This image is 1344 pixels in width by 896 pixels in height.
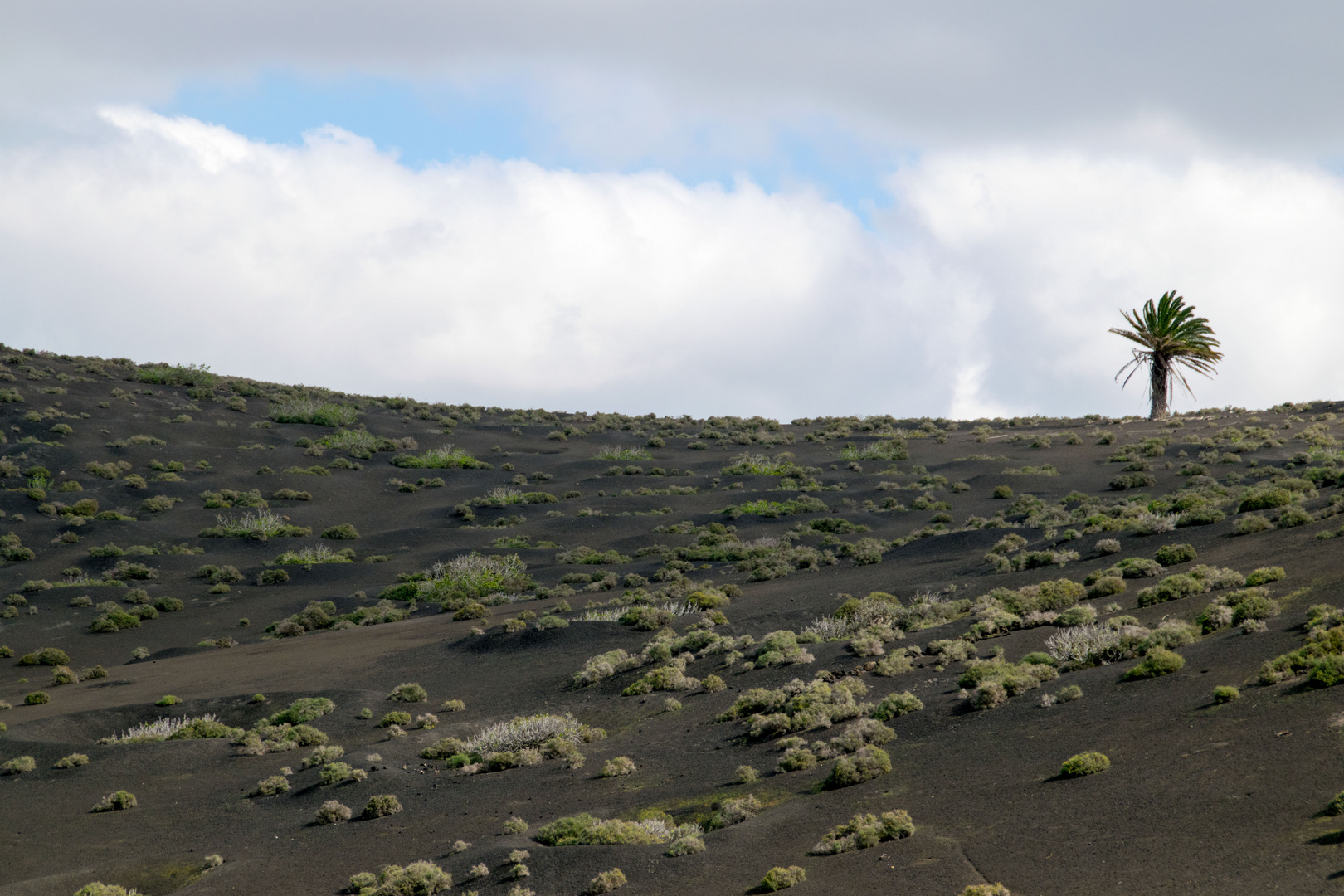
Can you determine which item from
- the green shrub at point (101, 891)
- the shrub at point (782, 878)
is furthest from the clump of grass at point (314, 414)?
the shrub at point (782, 878)

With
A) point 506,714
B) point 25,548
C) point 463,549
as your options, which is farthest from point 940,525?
point 25,548

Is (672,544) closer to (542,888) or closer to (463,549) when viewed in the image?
(463,549)

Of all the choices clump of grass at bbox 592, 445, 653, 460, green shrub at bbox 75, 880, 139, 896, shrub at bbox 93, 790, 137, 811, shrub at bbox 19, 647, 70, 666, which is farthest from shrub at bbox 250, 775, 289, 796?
clump of grass at bbox 592, 445, 653, 460

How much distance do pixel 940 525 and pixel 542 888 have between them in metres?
25.9

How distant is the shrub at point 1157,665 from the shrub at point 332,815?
34.2 feet

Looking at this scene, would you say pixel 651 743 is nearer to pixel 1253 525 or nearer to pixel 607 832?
pixel 607 832

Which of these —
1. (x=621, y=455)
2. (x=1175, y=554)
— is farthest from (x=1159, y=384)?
(x=1175, y=554)

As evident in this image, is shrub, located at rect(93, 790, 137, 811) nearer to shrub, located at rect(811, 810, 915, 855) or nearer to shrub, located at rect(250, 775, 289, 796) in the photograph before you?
shrub, located at rect(250, 775, 289, 796)

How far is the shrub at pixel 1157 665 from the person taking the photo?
1216 centimetres

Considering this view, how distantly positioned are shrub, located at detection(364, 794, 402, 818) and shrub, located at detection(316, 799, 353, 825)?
11.3 inches

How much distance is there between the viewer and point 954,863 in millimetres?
8414

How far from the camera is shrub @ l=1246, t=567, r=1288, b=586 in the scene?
15.4 m

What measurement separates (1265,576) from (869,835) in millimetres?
10067

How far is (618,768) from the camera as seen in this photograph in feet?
43.5
